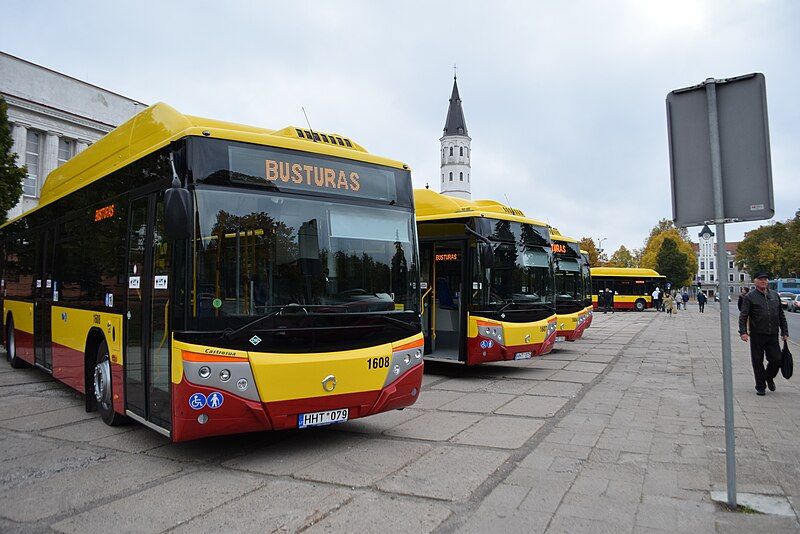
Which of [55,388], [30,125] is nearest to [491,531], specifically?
[55,388]

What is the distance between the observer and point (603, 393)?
9.70m

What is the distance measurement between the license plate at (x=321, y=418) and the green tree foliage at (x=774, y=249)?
3183 inches

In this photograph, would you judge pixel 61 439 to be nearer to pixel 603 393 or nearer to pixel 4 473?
pixel 4 473

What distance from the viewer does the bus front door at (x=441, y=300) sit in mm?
11430

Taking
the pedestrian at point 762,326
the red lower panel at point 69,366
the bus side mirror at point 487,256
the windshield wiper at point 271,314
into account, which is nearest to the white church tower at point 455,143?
the bus side mirror at point 487,256

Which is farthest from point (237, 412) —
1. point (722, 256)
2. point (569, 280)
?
point (569, 280)

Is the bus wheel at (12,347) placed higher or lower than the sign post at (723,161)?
lower

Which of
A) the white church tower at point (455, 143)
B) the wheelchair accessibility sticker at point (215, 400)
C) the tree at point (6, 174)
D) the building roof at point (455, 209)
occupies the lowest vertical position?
the wheelchair accessibility sticker at point (215, 400)

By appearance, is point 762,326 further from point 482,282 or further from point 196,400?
point 196,400

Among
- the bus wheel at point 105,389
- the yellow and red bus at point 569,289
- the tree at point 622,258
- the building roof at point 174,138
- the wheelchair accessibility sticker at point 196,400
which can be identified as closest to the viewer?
the wheelchair accessibility sticker at point 196,400

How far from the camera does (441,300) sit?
1174 centimetres

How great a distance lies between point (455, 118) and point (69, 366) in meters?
117

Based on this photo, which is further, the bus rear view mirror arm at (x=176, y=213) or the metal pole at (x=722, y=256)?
the bus rear view mirror arm at (x=176, y=213)

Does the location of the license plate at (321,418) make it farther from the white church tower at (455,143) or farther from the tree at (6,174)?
the white church tower at (455,143)
